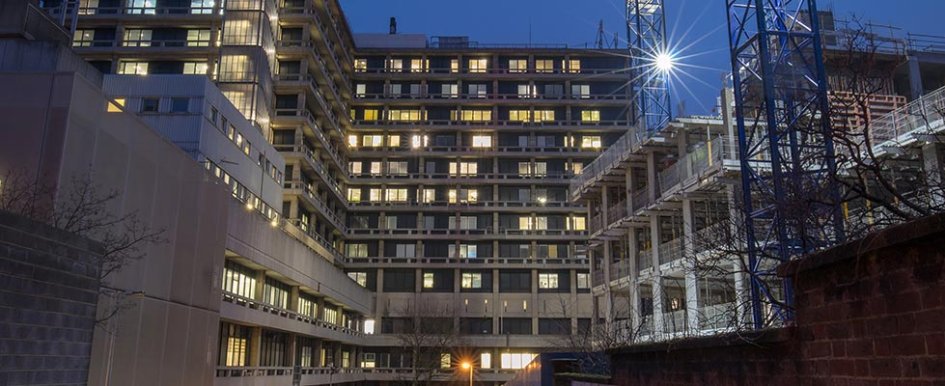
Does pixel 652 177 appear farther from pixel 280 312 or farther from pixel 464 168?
pixel 464 168

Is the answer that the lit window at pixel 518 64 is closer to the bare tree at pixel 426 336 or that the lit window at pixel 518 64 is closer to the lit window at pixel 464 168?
the lit window at pixel 464 168

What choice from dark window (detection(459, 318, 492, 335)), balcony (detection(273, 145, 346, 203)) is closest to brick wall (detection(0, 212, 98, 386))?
balcony (detection(273, 145, 346, 203))

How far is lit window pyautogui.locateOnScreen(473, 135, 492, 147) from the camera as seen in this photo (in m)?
94.0

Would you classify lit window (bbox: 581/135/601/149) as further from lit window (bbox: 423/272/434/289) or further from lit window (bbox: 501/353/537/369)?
lit window (bbox: 501/353/537/369)

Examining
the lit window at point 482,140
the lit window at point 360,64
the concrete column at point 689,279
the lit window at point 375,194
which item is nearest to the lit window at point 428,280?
the lit window at point 375,194

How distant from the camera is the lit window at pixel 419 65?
314ft

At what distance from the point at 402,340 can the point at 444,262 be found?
38.5 feet

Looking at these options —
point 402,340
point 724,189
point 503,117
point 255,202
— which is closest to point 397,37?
point 503,117

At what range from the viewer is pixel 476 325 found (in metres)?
87.2

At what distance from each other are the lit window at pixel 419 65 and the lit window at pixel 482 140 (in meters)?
11.3

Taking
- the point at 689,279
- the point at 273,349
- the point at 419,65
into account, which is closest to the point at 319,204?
the point at 273,349

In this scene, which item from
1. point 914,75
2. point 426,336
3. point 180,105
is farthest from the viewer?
point 426,336

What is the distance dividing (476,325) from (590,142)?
2721 cm

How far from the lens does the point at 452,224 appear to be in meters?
91.5
